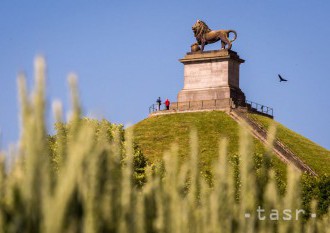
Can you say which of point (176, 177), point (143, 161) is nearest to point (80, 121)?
point (176, 177)

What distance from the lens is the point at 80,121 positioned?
450 centimetres

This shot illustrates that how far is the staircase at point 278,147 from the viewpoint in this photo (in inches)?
2783

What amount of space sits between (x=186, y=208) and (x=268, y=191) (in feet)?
1.71

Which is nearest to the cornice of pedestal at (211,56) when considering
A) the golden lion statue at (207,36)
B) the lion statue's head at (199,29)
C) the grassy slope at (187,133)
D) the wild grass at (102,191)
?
the golden lion statue at (207,36)

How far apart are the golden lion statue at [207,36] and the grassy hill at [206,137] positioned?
32.3ft

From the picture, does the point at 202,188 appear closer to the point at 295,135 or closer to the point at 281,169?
the point at 281,169

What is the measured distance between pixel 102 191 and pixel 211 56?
84925 millimetres

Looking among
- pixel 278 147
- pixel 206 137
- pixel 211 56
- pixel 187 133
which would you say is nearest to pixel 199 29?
pixel 211 56

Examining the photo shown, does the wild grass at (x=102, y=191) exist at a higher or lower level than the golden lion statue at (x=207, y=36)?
lower

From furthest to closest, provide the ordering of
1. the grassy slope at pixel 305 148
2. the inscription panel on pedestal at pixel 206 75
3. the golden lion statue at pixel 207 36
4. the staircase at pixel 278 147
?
the golden lion statue at pixel 207 36 → the inscription panel on pedestal at pixel 206 75 → the grassy slope at pixel 305 148 → the staircase at pixel 278 147

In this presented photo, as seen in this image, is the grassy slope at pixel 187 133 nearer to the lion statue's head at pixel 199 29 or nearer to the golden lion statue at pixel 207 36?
the golden lion statue at pixel 207 36

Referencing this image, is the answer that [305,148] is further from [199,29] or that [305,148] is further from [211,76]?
[199,29]

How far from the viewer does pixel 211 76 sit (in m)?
88.1

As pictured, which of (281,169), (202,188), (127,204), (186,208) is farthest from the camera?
(281,169)
